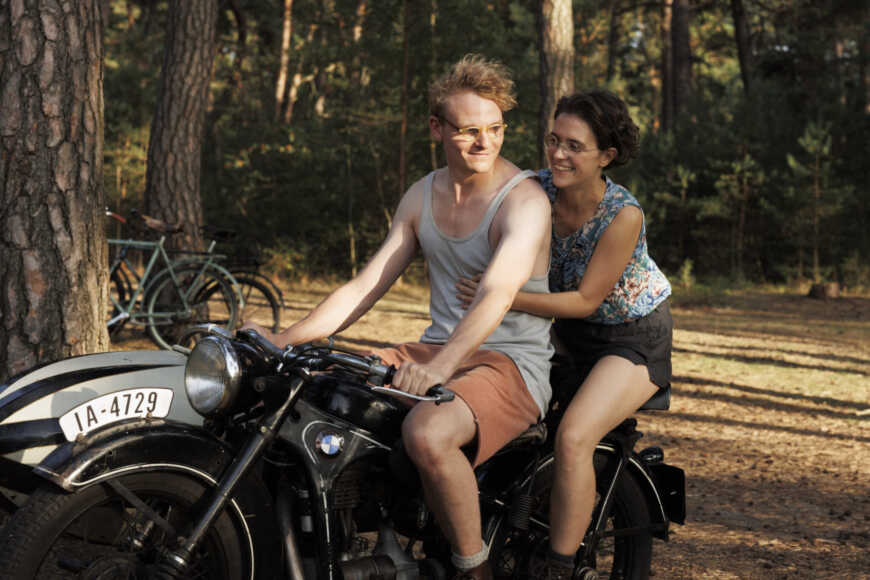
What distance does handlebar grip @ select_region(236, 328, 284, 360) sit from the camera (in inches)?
102

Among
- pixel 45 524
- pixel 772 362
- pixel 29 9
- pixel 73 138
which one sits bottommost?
pixel 772 362

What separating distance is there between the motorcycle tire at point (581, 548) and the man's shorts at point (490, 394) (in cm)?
28

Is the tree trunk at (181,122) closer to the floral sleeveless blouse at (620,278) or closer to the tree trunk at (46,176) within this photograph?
the tree trunk at (46,176)

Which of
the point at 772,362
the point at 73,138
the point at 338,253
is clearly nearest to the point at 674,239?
the point at 338,253

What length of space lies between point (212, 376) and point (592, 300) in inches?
51.2

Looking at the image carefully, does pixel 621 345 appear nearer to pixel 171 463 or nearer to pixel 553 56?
pixel 171 463

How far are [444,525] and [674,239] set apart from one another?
17.4 meters

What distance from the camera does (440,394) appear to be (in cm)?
245

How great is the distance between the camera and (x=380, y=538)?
9.32 ft

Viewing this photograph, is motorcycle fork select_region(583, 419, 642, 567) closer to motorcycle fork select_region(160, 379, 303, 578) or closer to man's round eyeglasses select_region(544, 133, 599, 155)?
man's round eyeglasses select_region(544, 133, 599, 155)

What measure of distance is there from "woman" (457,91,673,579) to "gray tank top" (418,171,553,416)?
2.8 inches

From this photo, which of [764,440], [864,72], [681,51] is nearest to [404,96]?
[864,72]

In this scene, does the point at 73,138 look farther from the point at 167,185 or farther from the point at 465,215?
the point at 167,185

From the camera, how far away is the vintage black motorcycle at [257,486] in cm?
234
